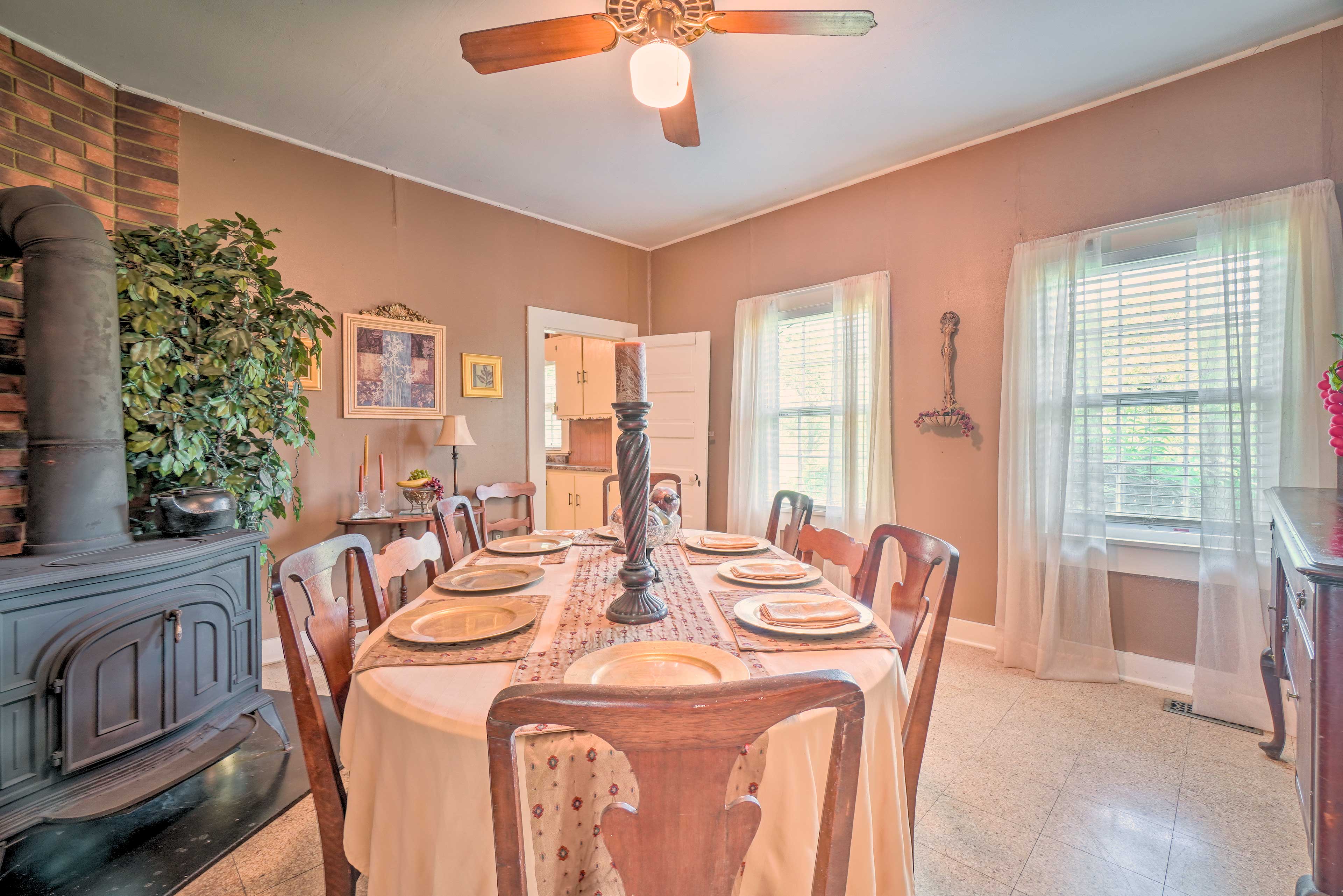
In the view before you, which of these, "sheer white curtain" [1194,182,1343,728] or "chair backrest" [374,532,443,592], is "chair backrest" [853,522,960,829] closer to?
"chair backrest" [374,532,443,592]

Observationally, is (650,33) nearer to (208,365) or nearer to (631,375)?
(631,375)

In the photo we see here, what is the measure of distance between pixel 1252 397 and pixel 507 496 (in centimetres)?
359

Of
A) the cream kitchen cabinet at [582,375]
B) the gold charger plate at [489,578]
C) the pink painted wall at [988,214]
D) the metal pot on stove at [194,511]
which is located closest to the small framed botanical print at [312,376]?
the metal pot on stove at [194,511]

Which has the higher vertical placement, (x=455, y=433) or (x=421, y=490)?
(x=455, y=433)

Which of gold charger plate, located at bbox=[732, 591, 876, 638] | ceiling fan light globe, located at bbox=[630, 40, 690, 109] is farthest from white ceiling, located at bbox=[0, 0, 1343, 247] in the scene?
gold charger plate, located at bbox=[732, 591, 876, 638]

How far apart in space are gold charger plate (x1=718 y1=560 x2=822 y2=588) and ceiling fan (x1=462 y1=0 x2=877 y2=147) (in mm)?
1439

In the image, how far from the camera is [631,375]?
1144 mm

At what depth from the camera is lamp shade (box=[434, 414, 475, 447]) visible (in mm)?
3477

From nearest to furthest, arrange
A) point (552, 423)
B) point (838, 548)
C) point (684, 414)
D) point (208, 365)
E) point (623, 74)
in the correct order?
point (838, 548) → point (208, 365) → point (623, 74) → point (684, 414) → point (552, 423)

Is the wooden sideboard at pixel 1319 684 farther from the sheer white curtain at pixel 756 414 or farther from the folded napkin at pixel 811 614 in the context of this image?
the sheer white curtain at pixel 756 414

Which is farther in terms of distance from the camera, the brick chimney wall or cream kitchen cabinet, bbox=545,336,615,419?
cream kitchen cabinet, bbox=545,336,615,419

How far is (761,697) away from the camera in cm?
54

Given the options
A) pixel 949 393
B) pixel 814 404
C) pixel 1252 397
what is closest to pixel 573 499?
pixel 814 404

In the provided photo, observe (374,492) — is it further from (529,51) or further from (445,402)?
(529,51)
